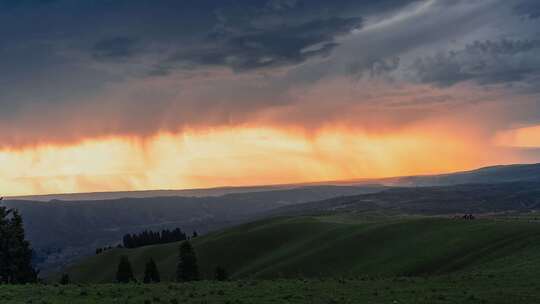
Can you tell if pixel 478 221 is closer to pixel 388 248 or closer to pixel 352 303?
pixel 388 248

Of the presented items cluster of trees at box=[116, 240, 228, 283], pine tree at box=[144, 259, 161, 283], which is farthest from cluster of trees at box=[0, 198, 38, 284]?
pine tree at box=[144, 259, 161, 283]

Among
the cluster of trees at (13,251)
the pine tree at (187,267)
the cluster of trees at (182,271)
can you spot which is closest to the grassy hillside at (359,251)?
the pine tree at (187,267)

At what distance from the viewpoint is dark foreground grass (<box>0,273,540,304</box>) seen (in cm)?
3134

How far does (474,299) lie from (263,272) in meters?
65.2

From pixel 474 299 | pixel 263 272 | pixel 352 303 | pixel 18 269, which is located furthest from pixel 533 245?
pixel 18 269

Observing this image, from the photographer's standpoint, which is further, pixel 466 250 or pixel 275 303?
pixel 466 250

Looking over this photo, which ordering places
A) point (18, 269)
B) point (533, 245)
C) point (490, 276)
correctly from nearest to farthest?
1. point (490, 276)
2. point (533, 245)
3. point (18, 269)

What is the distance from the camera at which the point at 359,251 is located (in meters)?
90.6

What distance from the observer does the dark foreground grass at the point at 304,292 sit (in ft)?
103

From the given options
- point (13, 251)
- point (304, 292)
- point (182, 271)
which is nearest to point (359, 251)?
point (182, 271)

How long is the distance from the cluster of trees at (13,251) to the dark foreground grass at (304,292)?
45.6 metres

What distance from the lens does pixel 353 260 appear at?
86.8m

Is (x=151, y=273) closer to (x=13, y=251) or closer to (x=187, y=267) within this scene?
(x=187, y=267)

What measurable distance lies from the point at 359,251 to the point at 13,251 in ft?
181
